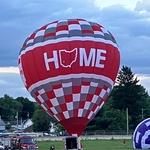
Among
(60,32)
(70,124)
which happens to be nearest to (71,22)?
(60,32)

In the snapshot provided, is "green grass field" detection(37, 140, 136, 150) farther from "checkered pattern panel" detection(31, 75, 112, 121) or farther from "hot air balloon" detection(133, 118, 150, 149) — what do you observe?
"checkered pattern panel" detection(31, 75, 112, 121)

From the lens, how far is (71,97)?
21828 mm

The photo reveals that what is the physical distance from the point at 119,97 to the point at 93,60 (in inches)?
2583

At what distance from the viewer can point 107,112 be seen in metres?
79.4

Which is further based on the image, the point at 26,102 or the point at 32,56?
the point at 26,102

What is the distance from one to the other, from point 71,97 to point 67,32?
263 cm

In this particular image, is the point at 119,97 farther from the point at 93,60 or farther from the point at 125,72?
the point at 93,60

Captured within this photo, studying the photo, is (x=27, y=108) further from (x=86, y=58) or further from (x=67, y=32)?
(x=86, y=58)

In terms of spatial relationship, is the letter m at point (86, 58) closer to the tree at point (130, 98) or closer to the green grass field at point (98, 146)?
the green grass field at point (98, 146)

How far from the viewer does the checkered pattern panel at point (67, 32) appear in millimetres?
22328

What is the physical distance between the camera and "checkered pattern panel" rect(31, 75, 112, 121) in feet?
71.6

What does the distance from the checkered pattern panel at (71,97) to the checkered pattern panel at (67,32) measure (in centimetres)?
177

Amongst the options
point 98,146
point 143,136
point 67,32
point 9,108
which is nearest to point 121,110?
point 98,146

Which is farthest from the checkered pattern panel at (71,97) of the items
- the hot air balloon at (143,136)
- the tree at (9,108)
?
the tree at (9,108)
